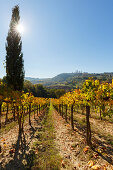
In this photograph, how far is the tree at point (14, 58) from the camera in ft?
42.8

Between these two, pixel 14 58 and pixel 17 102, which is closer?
pixel 17 102

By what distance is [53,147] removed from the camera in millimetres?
7719

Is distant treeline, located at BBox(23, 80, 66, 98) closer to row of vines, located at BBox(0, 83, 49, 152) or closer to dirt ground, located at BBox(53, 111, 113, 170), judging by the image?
row of vines, located at BBox(0, 83, 49, 152)

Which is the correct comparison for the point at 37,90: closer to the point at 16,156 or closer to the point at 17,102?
the point at 17,102

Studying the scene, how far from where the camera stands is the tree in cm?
1303

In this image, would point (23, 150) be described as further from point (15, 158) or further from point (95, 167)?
point (95, 167)

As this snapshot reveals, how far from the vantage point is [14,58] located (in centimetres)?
1335

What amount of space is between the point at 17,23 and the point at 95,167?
2041 cm

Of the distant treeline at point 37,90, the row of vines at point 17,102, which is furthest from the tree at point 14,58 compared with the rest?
the distant treeline at point 37,90

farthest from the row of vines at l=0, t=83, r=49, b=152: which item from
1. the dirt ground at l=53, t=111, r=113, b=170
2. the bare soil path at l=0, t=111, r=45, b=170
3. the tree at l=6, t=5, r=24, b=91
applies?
the dirt ground at l=53, t=111, r=113, b=170

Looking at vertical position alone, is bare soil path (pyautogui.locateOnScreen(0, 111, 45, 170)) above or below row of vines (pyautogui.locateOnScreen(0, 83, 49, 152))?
below

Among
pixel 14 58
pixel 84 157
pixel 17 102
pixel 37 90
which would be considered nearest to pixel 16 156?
pixel 17 102

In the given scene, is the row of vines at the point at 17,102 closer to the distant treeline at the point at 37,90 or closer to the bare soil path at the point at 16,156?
the bare soil path at the point at 16,156

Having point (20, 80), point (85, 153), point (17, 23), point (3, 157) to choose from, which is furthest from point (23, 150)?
point (17, 23)
